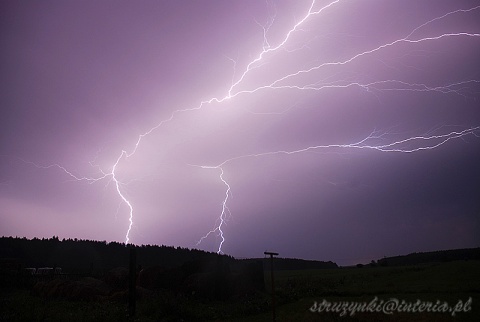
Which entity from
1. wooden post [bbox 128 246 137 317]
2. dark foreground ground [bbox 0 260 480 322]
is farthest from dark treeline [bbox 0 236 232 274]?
wooden post [bbox 128 246 137 317]

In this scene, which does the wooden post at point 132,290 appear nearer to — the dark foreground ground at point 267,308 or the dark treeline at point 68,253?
the dark foreground ground at point 267,308

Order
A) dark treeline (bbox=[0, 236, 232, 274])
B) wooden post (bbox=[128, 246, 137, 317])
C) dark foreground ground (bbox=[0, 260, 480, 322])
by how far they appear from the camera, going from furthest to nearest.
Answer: dark treeline (bbox=[0, 236, 232, 274]) → wooden post (bbox=[128, 246, 137, 317]) → dark foreground ground (bbox=[0, 260, 480, 322])

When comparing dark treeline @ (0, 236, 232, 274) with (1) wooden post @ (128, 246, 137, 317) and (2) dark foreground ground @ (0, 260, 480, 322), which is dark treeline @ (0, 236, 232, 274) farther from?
(1) wooden post @ (128, 246, 137, 317)

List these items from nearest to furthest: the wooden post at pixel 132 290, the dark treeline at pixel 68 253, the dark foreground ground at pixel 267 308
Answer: the dark foreground ground at pixel 267 308, the wooden post at pixel 132 290, the dark treeline at pixel 68 253

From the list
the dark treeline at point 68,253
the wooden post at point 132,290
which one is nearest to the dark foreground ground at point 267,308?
the wooden post at point 132,290

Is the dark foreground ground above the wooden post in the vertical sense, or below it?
below

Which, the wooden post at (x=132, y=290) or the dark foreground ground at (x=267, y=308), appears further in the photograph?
the wooden post at (x=132, y=290)

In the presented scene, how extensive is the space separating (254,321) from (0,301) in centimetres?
1312

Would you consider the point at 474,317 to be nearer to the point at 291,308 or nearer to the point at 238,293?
the point at 291,308

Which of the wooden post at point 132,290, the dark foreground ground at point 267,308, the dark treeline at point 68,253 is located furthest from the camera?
the dark treeline at point 68,253

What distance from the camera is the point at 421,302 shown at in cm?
1321

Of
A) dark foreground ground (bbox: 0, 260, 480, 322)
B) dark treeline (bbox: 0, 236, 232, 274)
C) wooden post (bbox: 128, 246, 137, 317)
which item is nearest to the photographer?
dark foreground ground (bbox: 0, 260, 480, 322)

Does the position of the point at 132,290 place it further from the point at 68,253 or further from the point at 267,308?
the point at 68,253

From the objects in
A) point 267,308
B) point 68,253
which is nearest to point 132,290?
point 267,308
